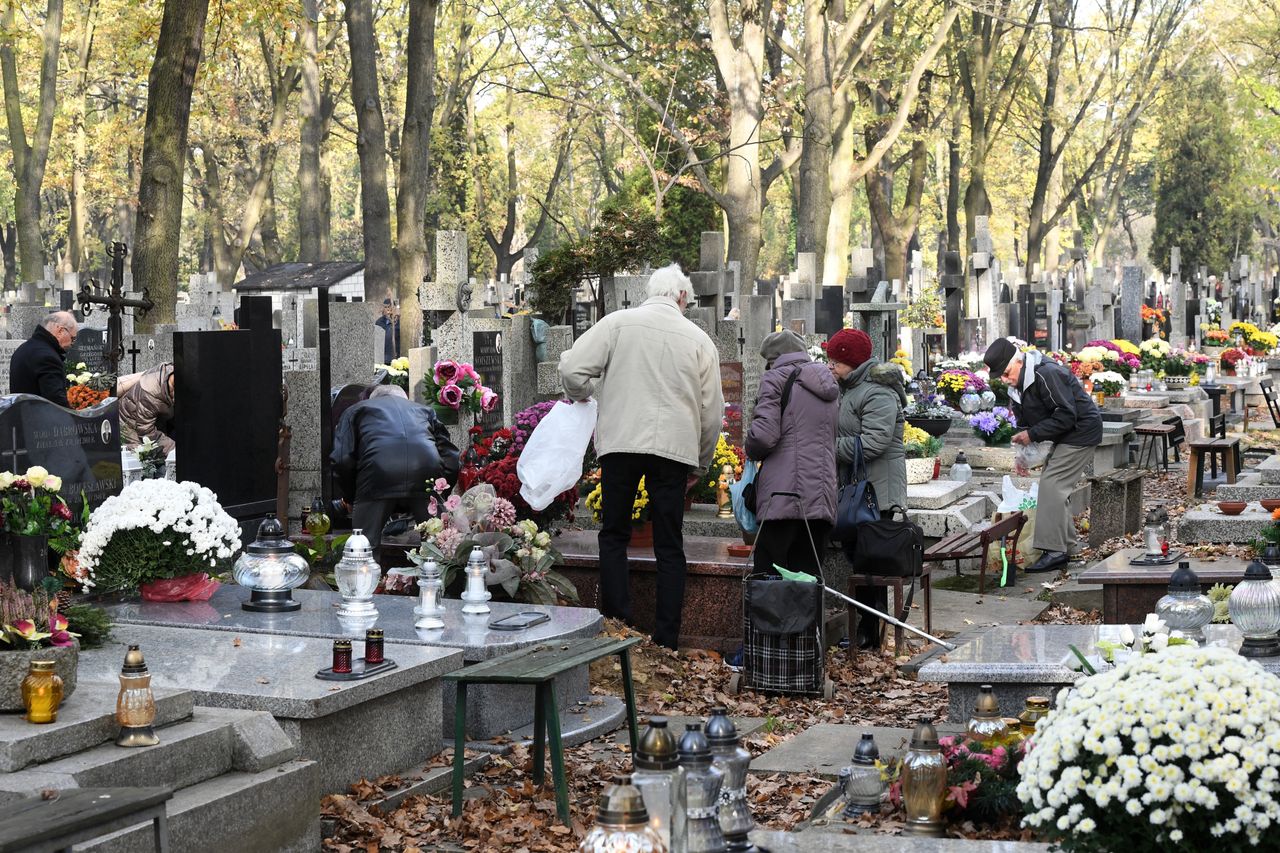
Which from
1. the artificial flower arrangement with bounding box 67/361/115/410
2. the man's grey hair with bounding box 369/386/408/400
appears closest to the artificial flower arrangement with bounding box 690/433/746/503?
the man's grey hair with bounding box 369/386/408/400

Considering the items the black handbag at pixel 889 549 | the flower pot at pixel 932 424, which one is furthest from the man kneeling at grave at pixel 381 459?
the flower pot at pixel 932 424

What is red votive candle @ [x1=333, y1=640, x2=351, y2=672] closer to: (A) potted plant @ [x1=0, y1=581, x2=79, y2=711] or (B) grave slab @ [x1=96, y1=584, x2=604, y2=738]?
(B) grave slab @ [x1=96, y1=584, x2=604, y2=738]

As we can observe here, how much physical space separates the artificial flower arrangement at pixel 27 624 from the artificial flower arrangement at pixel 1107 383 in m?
16.8

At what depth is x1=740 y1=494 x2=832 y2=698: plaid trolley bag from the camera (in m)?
8.44

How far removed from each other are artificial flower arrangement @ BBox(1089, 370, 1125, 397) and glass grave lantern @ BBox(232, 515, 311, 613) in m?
14.5

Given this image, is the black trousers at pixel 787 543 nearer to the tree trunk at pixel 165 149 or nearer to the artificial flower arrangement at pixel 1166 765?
the artificial flower arrangement at pixel 1166 765

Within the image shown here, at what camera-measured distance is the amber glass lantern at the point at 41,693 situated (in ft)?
17.7

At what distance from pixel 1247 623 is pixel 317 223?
30802 millimetres

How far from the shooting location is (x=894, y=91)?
113 feet

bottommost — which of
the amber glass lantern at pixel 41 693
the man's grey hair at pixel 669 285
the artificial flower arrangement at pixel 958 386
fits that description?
the amber glass lantern at pixel 41 693

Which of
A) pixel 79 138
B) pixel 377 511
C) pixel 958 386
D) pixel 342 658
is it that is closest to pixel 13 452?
pixel 342 658

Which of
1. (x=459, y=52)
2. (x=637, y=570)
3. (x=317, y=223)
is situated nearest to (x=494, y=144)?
(x=459, y=52)

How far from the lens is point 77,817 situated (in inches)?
175

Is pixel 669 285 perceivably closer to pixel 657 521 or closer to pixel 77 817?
pixel 657 521
